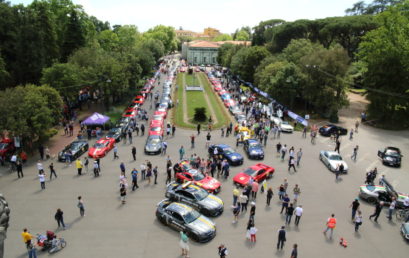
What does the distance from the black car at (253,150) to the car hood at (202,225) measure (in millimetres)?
10418

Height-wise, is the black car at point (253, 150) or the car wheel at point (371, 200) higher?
the black car at point (253, 150)

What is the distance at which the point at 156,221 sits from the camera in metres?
14.7

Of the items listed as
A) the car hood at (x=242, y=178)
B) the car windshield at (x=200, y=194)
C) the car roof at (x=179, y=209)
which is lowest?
the car hood at (x=242, y=178)

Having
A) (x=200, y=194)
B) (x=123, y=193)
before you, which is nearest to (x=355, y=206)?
(x=200, y=194)

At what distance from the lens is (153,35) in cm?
12481

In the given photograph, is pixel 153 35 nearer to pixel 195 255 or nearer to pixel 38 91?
pixel 38 91

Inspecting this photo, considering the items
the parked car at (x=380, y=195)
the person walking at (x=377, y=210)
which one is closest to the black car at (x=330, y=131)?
the parked car at (x=380, y=195)

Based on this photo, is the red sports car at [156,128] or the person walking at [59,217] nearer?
the person walking at [59,217]

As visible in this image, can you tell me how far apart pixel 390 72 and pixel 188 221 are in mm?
31317

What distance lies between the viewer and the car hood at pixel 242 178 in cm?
1845

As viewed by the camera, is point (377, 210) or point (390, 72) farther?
point (390, 72)

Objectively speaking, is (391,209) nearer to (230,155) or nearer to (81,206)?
(230,155)

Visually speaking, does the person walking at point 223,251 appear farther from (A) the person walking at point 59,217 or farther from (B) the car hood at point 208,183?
(A) the person walking at point 59,217

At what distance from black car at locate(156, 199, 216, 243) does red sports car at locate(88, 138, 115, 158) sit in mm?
11256
